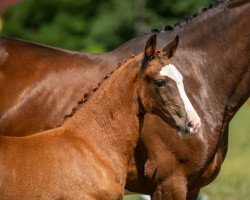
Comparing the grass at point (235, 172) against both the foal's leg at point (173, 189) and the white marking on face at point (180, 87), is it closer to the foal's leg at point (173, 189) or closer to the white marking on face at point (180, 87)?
the foal's leg at point (173, 189)

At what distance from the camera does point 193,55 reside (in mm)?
6621

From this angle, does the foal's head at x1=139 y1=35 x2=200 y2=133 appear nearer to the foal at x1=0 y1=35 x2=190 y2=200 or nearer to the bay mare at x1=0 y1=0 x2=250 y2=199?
the foal at x1=0 y1=35 x2=190 y2=200

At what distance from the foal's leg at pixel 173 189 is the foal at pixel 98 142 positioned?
66 cm

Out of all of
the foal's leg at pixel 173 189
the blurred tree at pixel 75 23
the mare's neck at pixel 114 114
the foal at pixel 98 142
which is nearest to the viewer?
the foal at pixel 98 142

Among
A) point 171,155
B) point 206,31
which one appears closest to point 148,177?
point 171,155

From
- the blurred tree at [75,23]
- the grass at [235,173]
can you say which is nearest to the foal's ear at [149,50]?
the grass at [235,173]

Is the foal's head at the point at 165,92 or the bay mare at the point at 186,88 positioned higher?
the foal's head at the point at 165,92

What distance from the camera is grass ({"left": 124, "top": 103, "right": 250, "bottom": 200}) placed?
995cm

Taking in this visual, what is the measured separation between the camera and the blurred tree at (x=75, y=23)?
27.3 metres

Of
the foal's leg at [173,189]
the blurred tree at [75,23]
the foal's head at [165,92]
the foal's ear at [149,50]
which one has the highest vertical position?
the foal's ear at [149,50]

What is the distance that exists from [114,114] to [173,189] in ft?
3.04

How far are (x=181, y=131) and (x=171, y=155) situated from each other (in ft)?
2.49

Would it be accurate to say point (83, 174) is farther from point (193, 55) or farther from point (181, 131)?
point (193, 55)

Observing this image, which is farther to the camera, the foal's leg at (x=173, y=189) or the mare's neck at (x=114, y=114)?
the foal's leg at (x=173, y=189)
